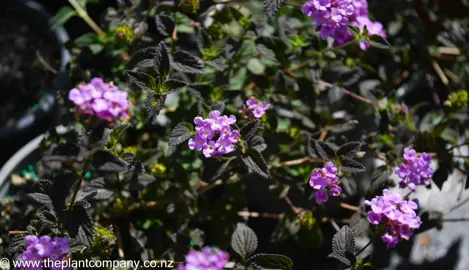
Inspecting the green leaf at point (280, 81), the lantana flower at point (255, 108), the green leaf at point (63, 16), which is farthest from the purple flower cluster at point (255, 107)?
the green leaf at point (63, 16)

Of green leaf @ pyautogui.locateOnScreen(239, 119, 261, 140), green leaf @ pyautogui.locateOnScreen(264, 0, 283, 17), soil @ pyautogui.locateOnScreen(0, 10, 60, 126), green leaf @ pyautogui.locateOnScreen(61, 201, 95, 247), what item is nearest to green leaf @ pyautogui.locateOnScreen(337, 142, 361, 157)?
green leaf @ pyautogui.locateOnScreen(239, 119, 261, 140)

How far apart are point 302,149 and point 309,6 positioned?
568 mm

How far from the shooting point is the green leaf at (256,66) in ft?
5.74

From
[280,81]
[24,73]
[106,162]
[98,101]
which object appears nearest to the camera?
[106,162]

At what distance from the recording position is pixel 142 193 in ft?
5.56

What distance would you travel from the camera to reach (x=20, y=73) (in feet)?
7.63

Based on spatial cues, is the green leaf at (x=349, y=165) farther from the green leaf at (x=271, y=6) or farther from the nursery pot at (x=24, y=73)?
the nursery pot at (x=24, y=73)

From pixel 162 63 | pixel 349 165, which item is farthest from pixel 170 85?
pixel 349 165

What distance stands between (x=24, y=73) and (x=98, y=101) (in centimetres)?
116

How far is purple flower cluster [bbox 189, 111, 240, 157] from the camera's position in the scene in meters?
1.31

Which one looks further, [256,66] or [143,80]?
[256,66]

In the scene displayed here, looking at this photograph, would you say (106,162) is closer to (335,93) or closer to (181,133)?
(181,133)

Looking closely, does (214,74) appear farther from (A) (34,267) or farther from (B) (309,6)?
(A) (34,267)

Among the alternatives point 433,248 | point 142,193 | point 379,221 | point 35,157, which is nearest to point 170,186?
point 142,193
